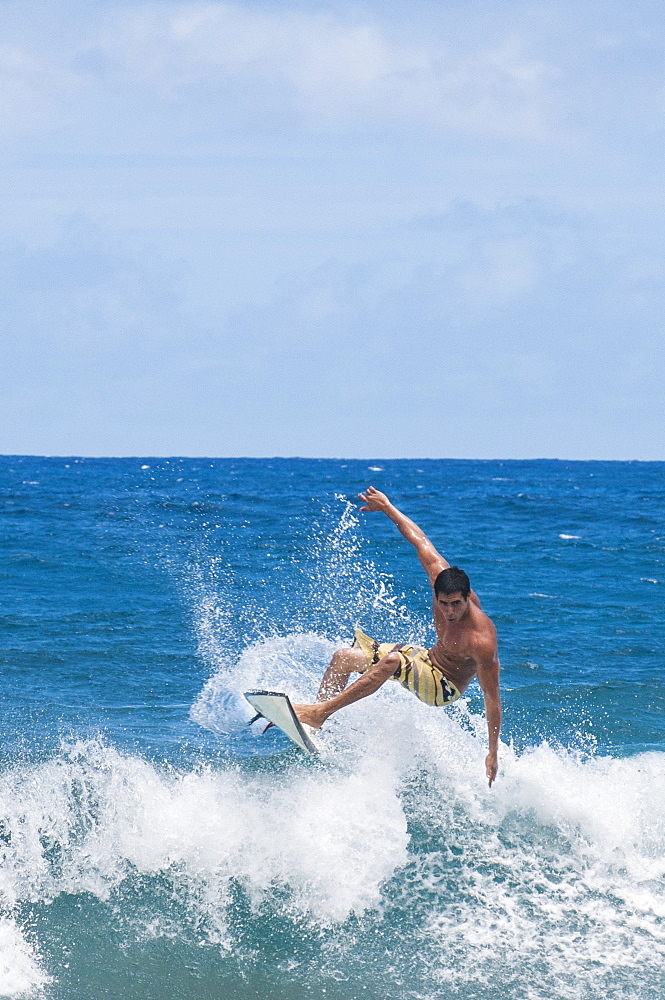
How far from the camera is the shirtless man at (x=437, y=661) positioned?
23.3ft

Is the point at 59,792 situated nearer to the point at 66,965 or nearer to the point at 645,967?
the point at 66,965

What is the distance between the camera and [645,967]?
6156 mm

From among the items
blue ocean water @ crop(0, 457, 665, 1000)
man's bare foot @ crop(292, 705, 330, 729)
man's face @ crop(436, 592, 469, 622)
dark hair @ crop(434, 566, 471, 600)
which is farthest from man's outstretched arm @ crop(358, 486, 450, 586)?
blue ocean water @ crop(0, 457, 665, 1000)

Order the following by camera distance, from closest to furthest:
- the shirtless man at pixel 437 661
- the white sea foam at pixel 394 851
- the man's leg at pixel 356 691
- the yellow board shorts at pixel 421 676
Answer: the white sea foam at pixel 394 851 → the shirtless man at pixel 437 661 → the man's leg at pixel 356 691 → the yellow board shorts at pixel 421 676

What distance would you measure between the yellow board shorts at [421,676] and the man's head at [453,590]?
832 mm

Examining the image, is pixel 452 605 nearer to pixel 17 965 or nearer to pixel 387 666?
pixel 387 666

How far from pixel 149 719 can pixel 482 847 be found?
13.9 feet

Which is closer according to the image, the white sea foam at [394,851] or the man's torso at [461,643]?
the white sea foam at [394,851]

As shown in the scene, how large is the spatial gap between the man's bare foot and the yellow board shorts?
49cm

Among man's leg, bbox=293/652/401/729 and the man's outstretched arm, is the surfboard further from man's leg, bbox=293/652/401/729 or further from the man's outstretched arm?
the man's outstretched arm

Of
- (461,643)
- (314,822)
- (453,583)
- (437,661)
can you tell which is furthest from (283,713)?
(453,583)

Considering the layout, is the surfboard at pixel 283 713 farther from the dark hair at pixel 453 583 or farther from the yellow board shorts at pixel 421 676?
the dark hair at pixel 453 583

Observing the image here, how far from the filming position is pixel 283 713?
743 cm

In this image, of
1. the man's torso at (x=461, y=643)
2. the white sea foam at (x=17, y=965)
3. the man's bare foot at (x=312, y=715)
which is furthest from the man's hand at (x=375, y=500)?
the white sea foam at (x=17, y=965)
